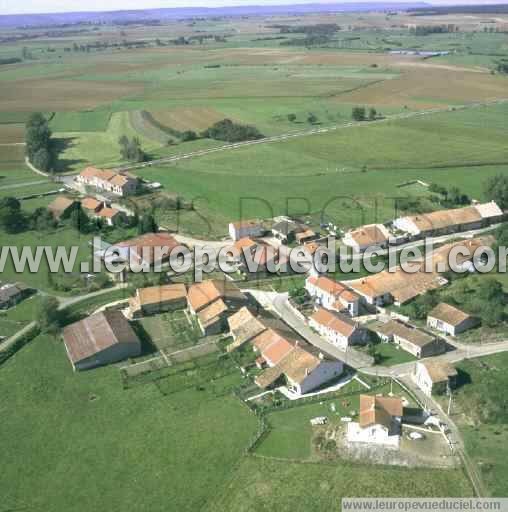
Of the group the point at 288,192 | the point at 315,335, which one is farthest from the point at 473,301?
the point at 288,192

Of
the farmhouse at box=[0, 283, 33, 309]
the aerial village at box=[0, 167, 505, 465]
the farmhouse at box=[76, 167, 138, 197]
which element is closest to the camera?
the aerial village at box=[0, 167, 505, 465]

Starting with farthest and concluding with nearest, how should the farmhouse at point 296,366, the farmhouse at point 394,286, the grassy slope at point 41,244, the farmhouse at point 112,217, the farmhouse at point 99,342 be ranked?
the farmhouse at point 112,217 < the grassy slope at point 41,244 < the farmhouse at point 394,286 < the farmhouse at point 99,342 < the farmhouse at point 296,366

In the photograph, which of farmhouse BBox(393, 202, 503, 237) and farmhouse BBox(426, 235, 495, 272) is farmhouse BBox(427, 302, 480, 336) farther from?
farmhouse BBox(393, 202, 503, 237)

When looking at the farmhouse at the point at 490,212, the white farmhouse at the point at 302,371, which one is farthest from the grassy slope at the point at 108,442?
the farmhouse at the point at 490,212

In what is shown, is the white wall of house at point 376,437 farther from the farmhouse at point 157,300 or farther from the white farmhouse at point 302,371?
the farmhouse at point 157,300

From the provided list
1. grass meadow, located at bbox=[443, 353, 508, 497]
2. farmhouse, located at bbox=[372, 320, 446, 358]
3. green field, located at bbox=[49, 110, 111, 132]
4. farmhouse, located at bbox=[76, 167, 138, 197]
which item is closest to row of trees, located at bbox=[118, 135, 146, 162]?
farmhouse, located at bbox=[76, 167, 138, 197]

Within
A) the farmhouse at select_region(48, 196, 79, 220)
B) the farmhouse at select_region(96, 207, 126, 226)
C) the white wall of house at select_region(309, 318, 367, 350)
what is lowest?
the white wall of house at select_region(309, 318, 367, 350)
